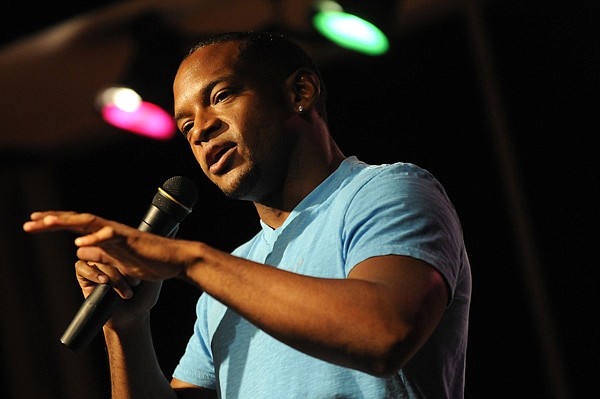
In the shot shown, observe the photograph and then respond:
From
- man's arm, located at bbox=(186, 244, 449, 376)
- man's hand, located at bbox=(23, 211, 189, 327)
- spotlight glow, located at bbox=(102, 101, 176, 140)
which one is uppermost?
spotlight glow, located at bbox=(102, 101, 176, 140)

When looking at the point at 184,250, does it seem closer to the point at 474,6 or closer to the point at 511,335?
the point at 511,335

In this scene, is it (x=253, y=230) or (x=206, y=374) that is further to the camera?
(x=253, y=230)

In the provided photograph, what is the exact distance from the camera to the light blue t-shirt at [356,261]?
137 cm

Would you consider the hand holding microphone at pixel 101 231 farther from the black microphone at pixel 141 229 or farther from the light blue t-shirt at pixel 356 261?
the light blue t-shirt at pixel 356 261

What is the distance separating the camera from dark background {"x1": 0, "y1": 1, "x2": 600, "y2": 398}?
3.39 m

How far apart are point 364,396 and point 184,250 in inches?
14.0

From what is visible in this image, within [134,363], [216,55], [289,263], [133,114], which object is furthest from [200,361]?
[133,114]

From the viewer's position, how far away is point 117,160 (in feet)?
15.5

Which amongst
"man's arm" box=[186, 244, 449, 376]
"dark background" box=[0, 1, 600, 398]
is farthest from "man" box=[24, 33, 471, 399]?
"dark background" box=[0, 1, 600, 398]

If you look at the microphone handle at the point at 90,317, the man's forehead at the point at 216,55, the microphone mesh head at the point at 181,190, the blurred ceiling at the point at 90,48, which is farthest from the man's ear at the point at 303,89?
the blurred ceiling at the point at 90,48

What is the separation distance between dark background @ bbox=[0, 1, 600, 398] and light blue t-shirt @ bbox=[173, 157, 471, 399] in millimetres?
1582

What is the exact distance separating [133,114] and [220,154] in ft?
7.09

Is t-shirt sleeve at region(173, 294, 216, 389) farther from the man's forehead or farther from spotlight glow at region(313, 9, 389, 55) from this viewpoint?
spotlight glow at region(313, 9, 389, 55)

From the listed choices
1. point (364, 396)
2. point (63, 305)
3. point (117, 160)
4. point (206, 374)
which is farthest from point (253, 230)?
point (364, 396)
